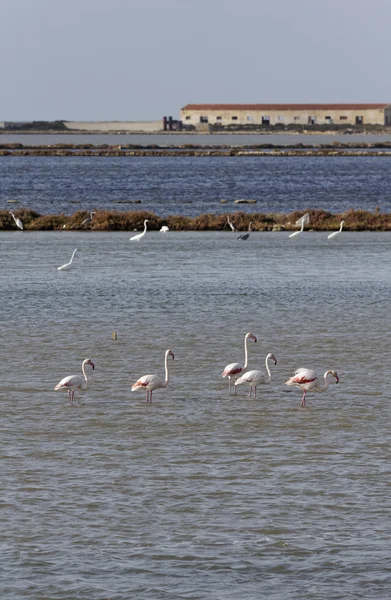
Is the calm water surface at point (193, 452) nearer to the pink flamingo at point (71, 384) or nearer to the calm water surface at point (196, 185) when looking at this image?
the pink flamingo at point (71, 384)

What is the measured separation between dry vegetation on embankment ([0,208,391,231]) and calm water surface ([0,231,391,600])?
20253 millimetres

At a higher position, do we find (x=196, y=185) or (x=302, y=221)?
(x=196, y=185)

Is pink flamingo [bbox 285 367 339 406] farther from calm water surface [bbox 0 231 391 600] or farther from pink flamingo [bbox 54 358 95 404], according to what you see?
pink flamingo [bbox 54 358 95 404]

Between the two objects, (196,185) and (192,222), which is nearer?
(192,222)

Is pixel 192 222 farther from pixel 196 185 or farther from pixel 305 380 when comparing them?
pixel 196 185

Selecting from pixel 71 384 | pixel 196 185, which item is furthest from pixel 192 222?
pixel 196 185

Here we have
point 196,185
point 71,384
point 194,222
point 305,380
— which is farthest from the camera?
point 196,185

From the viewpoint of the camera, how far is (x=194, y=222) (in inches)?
2162

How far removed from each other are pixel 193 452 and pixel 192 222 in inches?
1509

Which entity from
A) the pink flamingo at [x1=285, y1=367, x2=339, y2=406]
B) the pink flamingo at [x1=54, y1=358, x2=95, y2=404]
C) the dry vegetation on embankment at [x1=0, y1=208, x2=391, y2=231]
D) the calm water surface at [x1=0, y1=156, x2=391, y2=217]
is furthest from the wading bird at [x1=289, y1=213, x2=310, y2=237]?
the pink flamingo at [x1=54, y1=358, x2=95, y2=404]

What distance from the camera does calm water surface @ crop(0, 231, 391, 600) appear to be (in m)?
12.6

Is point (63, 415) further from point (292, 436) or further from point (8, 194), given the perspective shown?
point (8, 194)

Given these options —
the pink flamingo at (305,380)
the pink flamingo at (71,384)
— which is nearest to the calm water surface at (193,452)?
the pink flamingo at (71,384)

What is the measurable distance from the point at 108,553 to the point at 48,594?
1.20m
